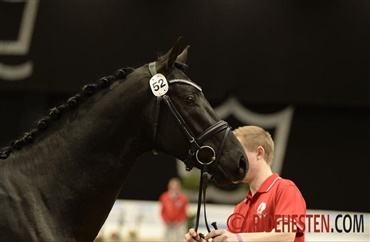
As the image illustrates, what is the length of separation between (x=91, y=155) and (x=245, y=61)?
6.69 metres

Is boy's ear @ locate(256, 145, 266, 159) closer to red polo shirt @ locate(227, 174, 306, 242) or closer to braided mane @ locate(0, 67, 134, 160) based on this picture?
red polo shirt @ locate(227, 174, 306, 242)

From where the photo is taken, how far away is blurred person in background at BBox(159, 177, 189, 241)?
1024 cm

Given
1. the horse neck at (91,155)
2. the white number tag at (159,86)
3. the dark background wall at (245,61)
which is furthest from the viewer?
the dark background wall at (245,61)

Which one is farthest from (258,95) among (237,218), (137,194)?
(237,218)

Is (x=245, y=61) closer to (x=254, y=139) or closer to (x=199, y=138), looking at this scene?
(x=254, y=139)

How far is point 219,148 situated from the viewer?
3.36m

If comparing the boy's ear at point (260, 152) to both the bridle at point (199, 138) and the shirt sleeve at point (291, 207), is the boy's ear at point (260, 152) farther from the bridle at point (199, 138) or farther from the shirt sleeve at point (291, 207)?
the bridle at point (199, 138)

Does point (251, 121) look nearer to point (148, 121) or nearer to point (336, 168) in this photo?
point (336, 168)

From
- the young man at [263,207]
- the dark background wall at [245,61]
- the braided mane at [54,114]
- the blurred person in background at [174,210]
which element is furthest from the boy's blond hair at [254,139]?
the blurred person in background at [174,210]

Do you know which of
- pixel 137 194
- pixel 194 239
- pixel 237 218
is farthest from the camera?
pixel 137 194

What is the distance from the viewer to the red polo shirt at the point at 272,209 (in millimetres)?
3523

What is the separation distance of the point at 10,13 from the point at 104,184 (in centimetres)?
738

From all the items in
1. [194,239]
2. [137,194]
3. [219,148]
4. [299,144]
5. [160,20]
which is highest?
[160,20]

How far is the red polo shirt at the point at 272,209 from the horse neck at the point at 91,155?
746mm
